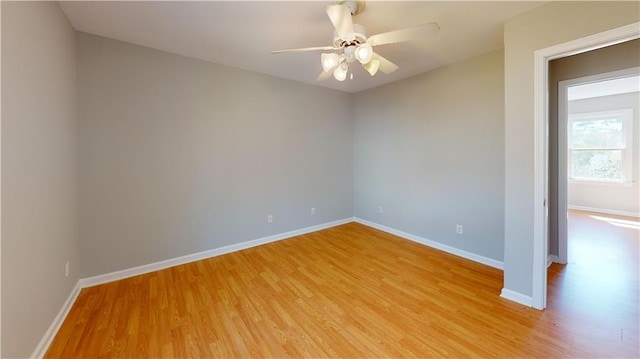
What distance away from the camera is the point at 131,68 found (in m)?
2.58

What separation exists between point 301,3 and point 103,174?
2.52m

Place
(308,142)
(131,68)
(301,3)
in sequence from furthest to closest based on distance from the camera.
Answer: (308,142)
(131,68)
(301,3)

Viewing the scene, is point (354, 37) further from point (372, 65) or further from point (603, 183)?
point (603, 183)

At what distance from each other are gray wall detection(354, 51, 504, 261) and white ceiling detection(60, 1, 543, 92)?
1.40 ft

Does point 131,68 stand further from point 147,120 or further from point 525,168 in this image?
point 525,168

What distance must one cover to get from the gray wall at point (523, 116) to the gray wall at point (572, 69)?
4.10 ft

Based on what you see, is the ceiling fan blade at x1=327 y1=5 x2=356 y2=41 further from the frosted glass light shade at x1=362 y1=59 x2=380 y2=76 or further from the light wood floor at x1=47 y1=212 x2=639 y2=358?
the light wood floor at x1=47 y1=212 x2=639 y2=358

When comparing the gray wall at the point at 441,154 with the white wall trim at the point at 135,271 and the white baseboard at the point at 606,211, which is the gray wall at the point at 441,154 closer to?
the white wall trim at the point at 135,271

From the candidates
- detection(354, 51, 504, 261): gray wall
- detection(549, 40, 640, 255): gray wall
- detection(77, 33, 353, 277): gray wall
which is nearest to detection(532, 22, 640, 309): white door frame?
detection(354, 51, 504, 261): gray wall

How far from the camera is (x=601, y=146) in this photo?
5.34 meters

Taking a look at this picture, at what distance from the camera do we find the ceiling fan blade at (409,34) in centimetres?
157

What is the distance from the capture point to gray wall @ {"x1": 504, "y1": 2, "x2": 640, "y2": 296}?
1.87 meters

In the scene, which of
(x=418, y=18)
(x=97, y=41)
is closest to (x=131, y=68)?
(x=97, y=41)

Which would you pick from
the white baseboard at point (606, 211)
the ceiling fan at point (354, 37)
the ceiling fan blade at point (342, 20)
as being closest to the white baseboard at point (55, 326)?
the ceiling fan at point (354, 37)
